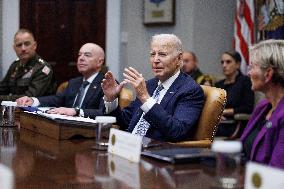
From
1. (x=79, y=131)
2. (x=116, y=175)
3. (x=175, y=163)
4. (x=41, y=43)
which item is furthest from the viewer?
(x=41, y=43)

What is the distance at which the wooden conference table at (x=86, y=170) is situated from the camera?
1.73 m

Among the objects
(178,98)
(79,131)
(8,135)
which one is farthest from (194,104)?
(8,135)

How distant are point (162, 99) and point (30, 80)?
2.09 meters

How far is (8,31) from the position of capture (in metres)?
6.81

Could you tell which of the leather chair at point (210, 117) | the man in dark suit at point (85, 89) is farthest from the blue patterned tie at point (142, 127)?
the man in dark suit at point (85, 89)

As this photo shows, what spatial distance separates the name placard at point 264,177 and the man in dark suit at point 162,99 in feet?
4.60

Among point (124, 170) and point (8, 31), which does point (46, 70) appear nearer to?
point (8, 31)

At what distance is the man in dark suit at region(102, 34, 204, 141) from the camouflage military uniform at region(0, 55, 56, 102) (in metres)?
1.67

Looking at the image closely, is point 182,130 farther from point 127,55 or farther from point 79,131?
point 127,55

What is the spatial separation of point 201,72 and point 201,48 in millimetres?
310

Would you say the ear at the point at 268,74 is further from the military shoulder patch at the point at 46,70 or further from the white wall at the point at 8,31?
the white wall at the point at 8,31

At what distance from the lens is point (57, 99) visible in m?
4.45

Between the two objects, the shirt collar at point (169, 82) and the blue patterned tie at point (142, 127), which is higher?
the shirt collar at point (169, 82)

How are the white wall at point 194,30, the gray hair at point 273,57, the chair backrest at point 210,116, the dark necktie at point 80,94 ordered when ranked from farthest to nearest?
the white wall at point 194,30
the dark necktie at point 80,94
the chair backrest at point 210,116
the gray hair at point 273,57
